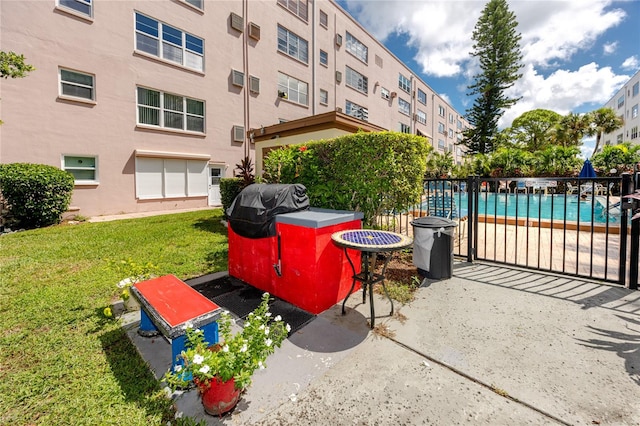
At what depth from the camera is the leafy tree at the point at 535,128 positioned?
40844 mm

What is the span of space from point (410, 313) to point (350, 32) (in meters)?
27.6

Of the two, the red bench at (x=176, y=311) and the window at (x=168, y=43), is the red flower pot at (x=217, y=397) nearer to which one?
the red bench at (x=176, y=311)

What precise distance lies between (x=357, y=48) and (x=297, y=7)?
788 cm

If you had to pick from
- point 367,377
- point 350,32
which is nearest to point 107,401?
point 367,377

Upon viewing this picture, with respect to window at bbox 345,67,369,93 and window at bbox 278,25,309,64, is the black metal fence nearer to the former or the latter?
window at bbox 278,25,309,64

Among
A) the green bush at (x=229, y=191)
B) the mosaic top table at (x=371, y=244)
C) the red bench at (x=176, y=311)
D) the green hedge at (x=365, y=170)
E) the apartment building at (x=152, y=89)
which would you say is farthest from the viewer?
the apartment building at (x=152, y=89)

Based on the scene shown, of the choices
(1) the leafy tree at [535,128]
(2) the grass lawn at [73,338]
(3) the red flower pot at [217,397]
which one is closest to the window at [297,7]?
(2) the grass lawn at [73,338]

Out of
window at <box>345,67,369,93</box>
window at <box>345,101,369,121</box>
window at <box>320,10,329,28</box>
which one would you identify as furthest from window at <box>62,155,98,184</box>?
window at <box>345,67,369,93</box>

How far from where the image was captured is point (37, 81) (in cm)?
1012

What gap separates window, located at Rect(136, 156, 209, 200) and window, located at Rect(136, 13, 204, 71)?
16.8 ft

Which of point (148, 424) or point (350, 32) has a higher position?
point (350, 32)

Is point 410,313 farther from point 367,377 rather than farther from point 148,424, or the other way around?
point 148,424

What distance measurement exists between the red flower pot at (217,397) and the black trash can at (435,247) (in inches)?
134

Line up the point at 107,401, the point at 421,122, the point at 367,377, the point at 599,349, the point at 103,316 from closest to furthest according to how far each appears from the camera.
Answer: the point at 107,401, the point at 367,377, the point at 599,349, the point at 103,316, the point at 421,122
